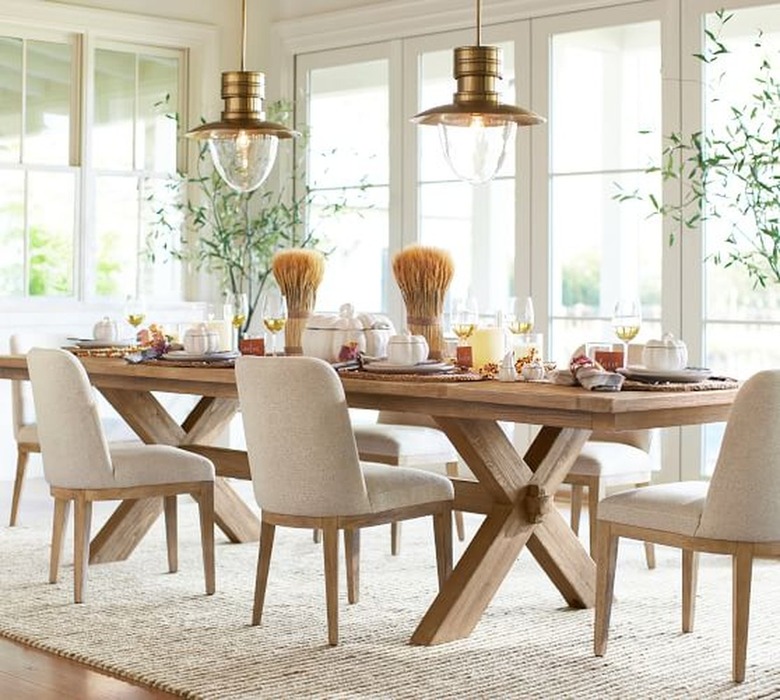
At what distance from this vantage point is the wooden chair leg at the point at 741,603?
3725 mm

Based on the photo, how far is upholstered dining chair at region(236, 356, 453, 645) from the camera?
160 inches

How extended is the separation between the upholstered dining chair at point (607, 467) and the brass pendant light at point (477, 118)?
1081 millimetres

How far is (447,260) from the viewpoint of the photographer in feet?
15.9

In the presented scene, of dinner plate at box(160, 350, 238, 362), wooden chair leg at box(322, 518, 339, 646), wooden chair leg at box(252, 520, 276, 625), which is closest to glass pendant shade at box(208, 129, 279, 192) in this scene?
dinner plate at box(160, 350, 238, 362)

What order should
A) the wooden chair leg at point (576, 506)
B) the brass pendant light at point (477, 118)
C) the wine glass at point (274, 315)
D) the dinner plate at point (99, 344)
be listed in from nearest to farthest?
1. the brass pendant light at point (477, 118)
2. the wine glass at point (274, 315)
3. the wooden chair leg at point (576, 506)
4. the dinner plate at point (99, 344)

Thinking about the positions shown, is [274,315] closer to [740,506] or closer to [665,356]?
[665,356]

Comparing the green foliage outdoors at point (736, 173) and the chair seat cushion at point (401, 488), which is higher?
the green foliage outdoors at point (736, 173)

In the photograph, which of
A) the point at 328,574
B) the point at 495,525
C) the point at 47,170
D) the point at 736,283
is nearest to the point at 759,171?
the point at 736,283

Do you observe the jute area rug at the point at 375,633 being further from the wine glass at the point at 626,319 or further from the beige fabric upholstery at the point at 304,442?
the wine glass at the point at 626,319

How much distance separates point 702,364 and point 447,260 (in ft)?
6.82

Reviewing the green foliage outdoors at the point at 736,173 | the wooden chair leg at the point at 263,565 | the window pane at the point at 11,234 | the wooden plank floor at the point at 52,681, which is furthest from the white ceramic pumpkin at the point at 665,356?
the window pane at the point at 11,234

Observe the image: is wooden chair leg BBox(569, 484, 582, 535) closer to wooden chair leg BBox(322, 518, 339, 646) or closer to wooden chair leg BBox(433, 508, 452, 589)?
wooden chair leg BBox(433, 508, 452, 589)

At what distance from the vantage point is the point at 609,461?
512cm

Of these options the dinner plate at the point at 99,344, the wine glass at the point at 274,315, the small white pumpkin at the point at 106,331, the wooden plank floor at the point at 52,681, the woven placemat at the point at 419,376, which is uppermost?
the wine glass at the point at 274,315
